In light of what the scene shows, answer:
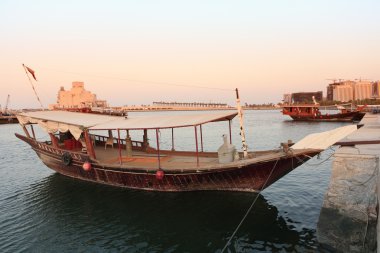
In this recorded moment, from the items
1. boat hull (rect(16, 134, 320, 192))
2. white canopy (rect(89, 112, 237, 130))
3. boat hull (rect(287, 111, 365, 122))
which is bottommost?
boat hull (rect(287, 111, 365, 122))

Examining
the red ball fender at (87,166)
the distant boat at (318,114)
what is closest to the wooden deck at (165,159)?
the red ball fender at (87,166)

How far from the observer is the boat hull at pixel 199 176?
13.4 m

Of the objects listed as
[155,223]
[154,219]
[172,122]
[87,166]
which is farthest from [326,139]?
[87,166]

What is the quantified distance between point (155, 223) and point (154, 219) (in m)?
0.40

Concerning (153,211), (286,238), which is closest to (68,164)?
(153,211)

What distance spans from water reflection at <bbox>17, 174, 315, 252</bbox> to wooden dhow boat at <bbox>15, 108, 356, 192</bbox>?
76cm

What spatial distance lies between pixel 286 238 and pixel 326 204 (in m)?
2.86

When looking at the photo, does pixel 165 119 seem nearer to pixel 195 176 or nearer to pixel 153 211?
pixel 195 176

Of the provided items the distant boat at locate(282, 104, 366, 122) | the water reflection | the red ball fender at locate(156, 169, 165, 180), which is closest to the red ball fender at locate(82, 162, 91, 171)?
the water reflection

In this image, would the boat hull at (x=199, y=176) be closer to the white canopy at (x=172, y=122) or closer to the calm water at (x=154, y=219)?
the calm water at (x=154, y=219)

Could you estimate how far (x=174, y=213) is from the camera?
13859 mm

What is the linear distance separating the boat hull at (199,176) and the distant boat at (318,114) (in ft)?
192

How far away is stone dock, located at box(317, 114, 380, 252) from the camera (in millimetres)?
8570

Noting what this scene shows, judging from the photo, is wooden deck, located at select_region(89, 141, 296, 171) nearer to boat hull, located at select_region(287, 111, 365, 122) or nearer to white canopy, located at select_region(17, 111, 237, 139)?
white canopy, located at select_region(17, 111, 237, 139)
